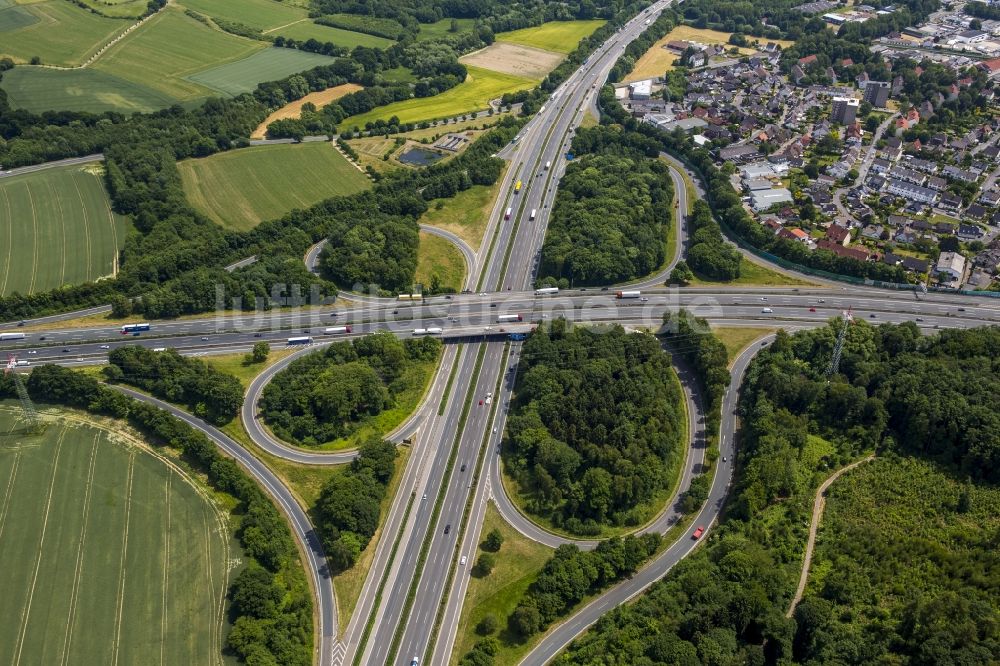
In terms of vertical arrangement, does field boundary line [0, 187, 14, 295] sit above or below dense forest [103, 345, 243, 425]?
above

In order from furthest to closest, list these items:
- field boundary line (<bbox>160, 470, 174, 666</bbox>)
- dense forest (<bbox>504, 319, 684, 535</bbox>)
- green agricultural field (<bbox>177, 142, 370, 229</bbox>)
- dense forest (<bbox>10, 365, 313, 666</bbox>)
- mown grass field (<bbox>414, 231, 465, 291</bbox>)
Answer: green agricultural field (<bbox>177, 142, 370, 229</bbox>) → mown grass field (<bbox>414, 231, 465, 291</bbox>) → dense forest (<bbox>504, 319, 684, 535</bbox>) → field boundary line (<bbox>160, 470, 174, 666</bbox>) → dense forest (<bbox>10, 365, 313, 666</bbox>)

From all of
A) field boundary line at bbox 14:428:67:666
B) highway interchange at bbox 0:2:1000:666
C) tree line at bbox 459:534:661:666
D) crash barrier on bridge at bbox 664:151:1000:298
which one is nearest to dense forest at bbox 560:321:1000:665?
tree line at bbox 459:534:661:666

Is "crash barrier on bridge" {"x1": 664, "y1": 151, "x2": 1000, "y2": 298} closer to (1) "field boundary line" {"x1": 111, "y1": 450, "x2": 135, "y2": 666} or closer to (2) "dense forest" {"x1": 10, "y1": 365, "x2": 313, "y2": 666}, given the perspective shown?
(2) "dense forest" {"x1": 10, "y1": 365, "x2": 313, "y2": 666}

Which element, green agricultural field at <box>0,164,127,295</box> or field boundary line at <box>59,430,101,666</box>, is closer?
field boundary line at <box>59,430,101,666</box>

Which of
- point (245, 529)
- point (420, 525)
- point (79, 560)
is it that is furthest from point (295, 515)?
point (79, 560)

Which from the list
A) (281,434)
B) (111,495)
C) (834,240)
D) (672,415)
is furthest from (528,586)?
(834,240)

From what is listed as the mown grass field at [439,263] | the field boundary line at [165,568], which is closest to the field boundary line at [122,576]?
the field boundary line at [165,568]

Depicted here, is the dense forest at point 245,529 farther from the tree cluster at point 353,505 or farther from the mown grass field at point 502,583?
the mown grass field at point 502,583
